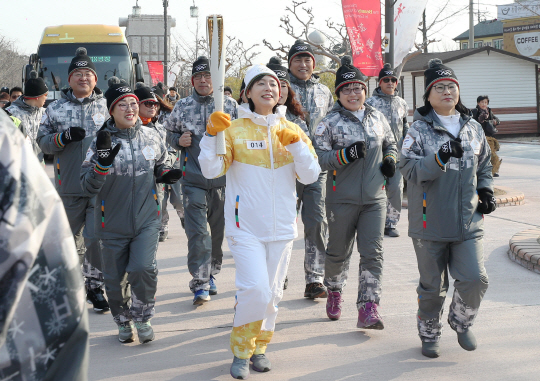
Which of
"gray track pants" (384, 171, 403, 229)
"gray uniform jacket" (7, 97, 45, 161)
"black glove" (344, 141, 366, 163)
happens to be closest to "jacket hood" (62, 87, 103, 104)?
"gray uniform jacket" (7, 97, 45, 161)

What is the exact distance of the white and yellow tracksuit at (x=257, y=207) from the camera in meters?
4.32

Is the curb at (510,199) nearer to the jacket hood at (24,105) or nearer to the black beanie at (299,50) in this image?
the black beanie at (299,50)

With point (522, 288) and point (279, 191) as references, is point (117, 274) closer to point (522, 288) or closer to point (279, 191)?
point (279, 191)

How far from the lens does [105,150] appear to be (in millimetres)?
4789

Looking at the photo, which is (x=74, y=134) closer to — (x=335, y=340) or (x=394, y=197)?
(x=335, y=340)

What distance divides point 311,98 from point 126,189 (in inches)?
94.1

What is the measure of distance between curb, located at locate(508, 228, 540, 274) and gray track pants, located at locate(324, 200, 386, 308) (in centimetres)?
243

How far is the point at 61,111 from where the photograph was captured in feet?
20.8

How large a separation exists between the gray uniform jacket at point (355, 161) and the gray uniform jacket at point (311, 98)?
44.5 inches

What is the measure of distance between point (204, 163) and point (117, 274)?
1394 mm

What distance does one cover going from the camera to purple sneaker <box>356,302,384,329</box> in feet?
16.8

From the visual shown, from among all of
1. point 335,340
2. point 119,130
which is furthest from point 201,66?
point 335,340

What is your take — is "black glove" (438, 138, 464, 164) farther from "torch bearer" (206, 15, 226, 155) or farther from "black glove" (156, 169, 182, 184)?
"black glove" (156, 169, 182, 184)

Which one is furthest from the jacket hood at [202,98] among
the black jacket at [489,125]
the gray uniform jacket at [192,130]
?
the black jacket at [489,125]
